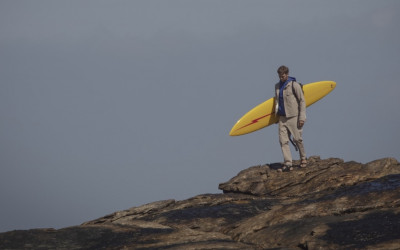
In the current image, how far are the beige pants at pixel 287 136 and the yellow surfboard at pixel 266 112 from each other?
1833 mm

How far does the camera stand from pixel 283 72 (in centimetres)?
1483

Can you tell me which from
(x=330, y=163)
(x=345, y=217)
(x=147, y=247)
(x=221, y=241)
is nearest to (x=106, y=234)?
(x=147, y=247)

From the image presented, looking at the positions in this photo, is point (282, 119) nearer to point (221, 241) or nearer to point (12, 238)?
point (221, 241)

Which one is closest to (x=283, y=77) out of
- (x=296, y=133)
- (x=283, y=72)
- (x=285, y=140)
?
(x=283, y=72)

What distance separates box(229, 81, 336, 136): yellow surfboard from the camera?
17250mm

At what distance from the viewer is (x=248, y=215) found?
1031cm

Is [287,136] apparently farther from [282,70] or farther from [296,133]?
[282,70]

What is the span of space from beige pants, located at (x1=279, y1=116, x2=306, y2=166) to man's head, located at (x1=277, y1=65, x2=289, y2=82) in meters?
1.24

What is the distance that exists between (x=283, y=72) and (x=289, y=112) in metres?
1.23

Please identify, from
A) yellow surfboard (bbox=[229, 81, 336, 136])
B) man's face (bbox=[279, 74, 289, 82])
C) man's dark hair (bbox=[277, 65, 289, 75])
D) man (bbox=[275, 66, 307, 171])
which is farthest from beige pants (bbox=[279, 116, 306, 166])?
yellow surfboard (bbox=[229, 81, 336, 136])

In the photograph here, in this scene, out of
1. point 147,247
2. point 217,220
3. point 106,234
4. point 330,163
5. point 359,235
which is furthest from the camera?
point 330,163

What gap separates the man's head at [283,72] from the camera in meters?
14.8

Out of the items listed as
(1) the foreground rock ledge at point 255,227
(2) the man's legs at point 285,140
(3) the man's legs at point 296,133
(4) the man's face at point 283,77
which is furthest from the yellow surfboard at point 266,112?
(1) the foreground rock ledge at point 255,227

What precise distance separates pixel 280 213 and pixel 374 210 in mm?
1553
